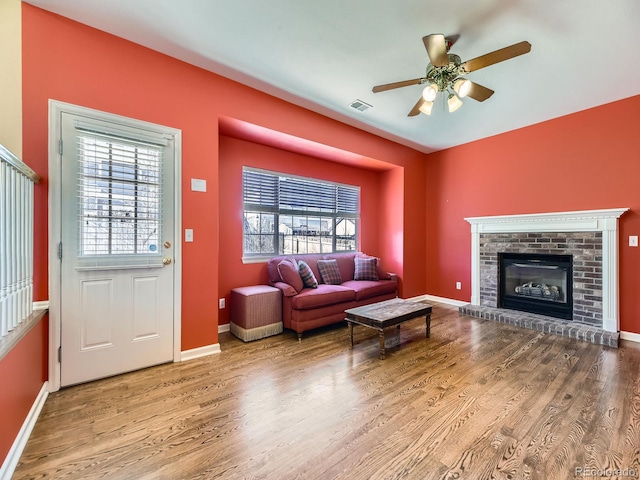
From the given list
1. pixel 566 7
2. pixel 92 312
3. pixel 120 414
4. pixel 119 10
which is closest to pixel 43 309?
pixel 92 312

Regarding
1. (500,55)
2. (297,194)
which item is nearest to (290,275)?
(297,194)

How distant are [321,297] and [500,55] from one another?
2836 millimetres

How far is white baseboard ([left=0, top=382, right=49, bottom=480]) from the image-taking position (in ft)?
4.60

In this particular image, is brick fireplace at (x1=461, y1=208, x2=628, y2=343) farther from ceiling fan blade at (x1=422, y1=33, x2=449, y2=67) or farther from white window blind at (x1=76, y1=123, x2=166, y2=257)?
white window blind at (x1=76, y1=123, x2=166, y2=257)

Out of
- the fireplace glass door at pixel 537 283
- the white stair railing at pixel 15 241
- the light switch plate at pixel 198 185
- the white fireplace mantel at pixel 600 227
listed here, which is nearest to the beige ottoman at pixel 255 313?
the light switch plate at pixel 198 185

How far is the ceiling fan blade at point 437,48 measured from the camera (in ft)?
6.72

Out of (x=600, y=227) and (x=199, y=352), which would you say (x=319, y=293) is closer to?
(x=199, y=352)

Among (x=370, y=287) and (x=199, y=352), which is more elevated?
(x=370, y=287)

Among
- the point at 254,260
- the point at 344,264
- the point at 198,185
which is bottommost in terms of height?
the point at 344,264

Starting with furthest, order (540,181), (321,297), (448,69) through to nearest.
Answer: (540,181)
(321,297)
(448,69)

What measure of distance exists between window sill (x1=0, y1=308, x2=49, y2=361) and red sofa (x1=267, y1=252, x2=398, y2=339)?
213 centimetres

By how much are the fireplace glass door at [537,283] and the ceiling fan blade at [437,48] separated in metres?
3.33

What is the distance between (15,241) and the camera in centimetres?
175

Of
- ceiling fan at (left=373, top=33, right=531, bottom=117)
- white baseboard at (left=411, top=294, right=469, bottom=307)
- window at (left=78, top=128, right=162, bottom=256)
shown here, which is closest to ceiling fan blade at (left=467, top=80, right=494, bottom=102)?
ceiling fan at (left=373, top=33, right=531, bottom=117)
